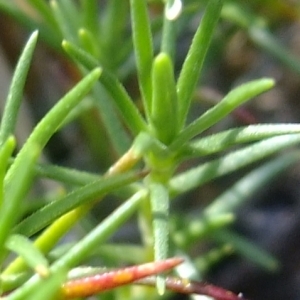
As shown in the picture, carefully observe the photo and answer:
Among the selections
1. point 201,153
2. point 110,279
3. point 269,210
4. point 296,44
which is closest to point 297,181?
point 269,210

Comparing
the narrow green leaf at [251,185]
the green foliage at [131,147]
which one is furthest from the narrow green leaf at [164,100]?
the narrow green leaf at [251,185]

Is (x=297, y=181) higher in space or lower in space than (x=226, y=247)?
higher

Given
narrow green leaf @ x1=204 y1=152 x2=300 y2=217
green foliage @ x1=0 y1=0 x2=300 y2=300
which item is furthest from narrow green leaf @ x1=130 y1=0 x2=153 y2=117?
narrow green leaf @ x1=204 y1=152 x2=300 y2=217

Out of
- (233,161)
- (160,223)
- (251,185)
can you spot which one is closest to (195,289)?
(160,223)

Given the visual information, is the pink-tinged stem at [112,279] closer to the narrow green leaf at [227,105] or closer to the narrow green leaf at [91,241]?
the narrow green leaf at [91,241]

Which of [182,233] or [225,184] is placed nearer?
[182,233]

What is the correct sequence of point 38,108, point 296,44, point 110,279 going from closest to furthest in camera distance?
point 110,279 → point 38,108 → point 296,44

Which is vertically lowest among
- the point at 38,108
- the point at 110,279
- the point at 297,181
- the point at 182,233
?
the point at 110,279

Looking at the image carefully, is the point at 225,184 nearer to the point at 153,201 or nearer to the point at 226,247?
the point at 226,247

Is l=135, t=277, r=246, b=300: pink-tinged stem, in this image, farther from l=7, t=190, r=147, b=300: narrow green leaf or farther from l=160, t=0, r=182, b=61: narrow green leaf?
l=160, t=0, r=182, b=61: narrow green leaf

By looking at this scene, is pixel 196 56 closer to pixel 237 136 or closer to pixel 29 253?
pixel 237 136
